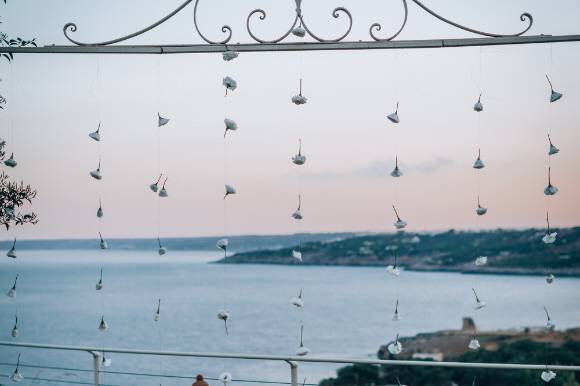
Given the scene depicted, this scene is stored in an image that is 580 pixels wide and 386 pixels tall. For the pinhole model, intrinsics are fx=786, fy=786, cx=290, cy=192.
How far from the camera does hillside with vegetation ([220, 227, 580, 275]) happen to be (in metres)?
31.1

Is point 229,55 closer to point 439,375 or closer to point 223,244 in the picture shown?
point 223,244

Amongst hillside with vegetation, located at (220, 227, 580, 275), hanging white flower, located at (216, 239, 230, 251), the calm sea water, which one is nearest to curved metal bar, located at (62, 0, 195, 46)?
hanging white flower, located at (216, 239, 230, 251)

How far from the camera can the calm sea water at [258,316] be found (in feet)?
131

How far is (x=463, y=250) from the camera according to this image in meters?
37.3

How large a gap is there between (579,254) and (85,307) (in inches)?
1385

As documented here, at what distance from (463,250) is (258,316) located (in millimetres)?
17792

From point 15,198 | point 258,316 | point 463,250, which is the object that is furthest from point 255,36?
point 258,316

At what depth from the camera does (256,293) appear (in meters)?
61.6

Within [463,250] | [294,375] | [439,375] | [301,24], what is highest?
[463,250]

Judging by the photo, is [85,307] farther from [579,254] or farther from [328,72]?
[579,254]

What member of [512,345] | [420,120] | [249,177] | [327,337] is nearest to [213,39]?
[249,177]

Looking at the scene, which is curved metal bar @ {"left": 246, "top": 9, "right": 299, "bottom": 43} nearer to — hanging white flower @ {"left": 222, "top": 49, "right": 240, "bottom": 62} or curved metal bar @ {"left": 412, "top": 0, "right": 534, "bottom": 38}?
hanging white flower @ {"left": 222, "top": 49, "right": 240, "bottom": 62}

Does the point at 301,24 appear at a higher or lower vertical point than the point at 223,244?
higher

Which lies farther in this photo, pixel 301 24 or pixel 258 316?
pixel 258 316
